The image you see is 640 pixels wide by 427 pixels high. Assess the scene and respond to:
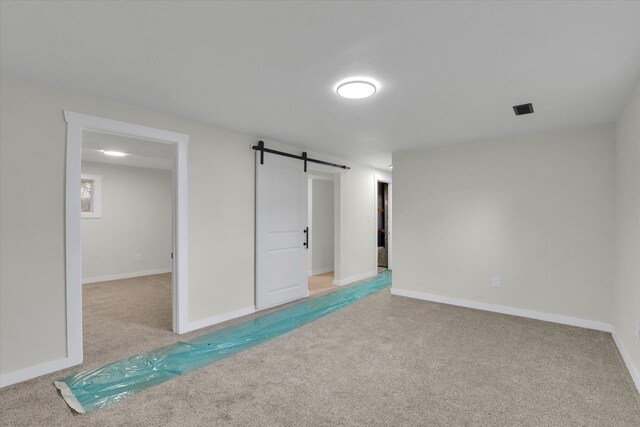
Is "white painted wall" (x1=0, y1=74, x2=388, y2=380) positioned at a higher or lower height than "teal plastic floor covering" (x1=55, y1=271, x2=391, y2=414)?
higher

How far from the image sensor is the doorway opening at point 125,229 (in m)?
4.27

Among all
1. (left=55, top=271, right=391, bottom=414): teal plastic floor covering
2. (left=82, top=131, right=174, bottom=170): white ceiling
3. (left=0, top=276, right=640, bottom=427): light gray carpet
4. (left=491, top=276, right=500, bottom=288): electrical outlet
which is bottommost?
(left=0, top=276, right=640, bottom=427): light gray carpet

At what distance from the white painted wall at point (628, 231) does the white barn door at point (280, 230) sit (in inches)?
137

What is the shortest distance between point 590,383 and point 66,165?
4.33m

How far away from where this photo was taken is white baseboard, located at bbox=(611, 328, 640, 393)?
2.22 meters

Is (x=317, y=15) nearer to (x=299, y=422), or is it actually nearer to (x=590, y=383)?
(x=299, y=422)

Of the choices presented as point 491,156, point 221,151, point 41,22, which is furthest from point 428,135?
point 41,22

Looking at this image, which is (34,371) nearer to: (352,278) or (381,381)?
(381,381)

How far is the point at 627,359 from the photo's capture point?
254 cm

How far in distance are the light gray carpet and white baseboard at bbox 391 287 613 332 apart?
0.52 ft

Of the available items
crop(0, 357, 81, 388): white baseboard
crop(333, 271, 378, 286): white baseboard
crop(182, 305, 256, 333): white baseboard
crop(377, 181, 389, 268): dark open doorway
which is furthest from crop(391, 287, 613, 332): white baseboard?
crop(0, 357, 81, 388): white baseboard

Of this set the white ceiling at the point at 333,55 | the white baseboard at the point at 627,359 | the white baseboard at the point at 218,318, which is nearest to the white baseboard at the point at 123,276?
the white baseboard at the point at 218,318

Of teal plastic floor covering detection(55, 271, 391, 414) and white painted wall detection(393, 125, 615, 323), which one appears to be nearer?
teal plastic floor covering detection(55, 271, 391, 414)

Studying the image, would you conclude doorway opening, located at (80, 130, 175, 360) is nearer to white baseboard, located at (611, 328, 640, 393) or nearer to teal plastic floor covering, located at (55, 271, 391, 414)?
teal plastic floor covering, located at (55, 271, 391, 414)
